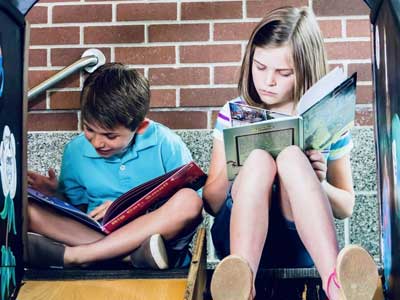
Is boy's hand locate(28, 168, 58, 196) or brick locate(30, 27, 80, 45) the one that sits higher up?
brick locate(30, 27, 80, 45)

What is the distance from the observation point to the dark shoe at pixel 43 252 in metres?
2.14

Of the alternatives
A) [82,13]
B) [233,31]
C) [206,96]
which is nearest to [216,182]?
[206,96]

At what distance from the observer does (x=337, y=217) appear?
2.15 meters

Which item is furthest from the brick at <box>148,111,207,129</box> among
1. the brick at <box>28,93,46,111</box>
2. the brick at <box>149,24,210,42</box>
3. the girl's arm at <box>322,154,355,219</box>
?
the girl's arm at <box>322,154,355,219</box>

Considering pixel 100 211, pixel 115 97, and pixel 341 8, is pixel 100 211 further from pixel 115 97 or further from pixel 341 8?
pixel 341 8

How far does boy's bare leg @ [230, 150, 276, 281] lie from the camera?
1.99 meters

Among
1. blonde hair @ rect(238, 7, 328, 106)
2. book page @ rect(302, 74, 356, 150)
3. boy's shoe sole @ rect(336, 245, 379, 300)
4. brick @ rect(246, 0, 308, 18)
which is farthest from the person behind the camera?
brick @ rect(246, 0, 308, 18)

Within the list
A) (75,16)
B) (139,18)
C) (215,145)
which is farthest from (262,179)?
(75,16)

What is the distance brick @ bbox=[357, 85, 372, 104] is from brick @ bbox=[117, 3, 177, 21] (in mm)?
624

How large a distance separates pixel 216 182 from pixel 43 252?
581mm

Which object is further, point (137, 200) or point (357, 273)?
point (137, 200)

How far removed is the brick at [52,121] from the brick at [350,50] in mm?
840

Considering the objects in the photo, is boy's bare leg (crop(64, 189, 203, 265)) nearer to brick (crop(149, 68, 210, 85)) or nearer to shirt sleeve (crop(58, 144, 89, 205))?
shirt sleeve (crop(58, 144, 89, 205))

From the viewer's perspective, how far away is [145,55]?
221cm
